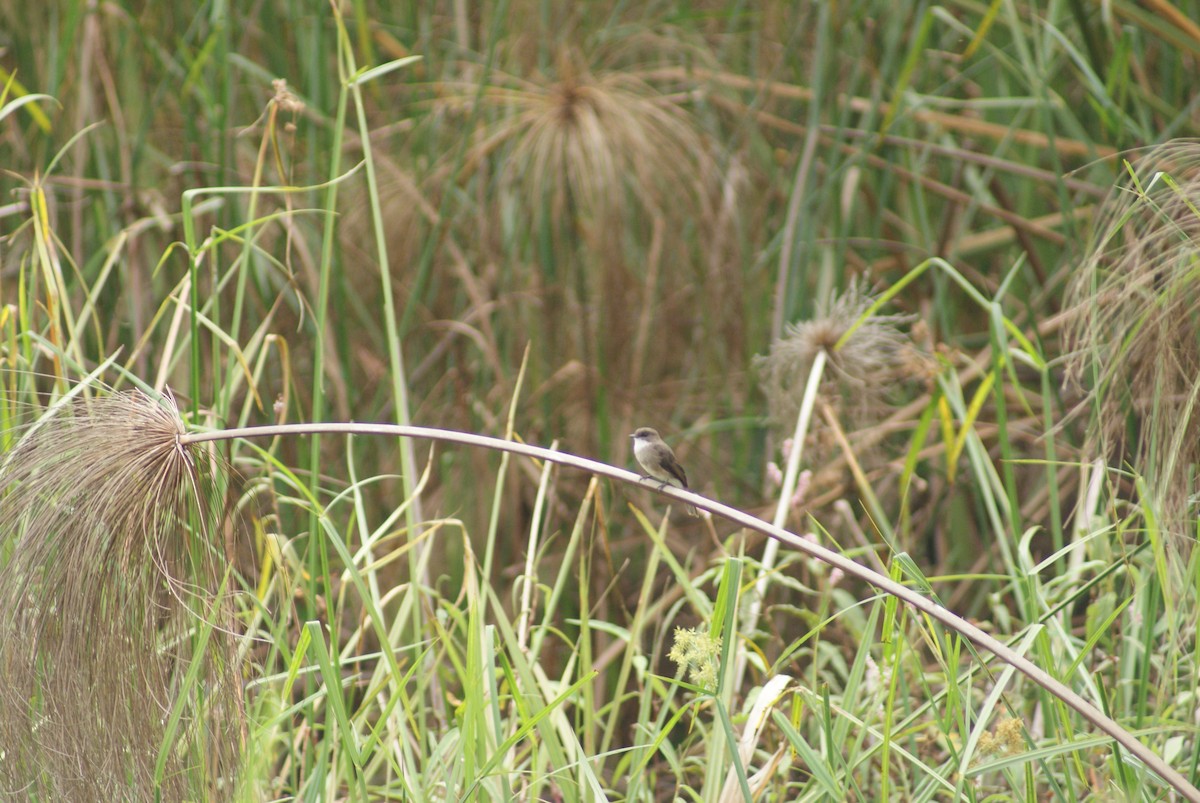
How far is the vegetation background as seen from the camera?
6.04 ft

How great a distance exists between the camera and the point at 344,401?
11.5 feet

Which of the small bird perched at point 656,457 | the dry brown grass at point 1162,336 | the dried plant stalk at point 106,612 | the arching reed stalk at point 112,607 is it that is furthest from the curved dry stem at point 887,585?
the small bird perched at point 656,457

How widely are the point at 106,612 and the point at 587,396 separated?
2425 millimetres

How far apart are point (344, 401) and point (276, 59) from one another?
5.76 ft

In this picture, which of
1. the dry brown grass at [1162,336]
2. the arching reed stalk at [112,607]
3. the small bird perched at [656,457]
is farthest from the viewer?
the small bird perched at [656,457]

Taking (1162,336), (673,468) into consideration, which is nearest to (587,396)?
(673,468)

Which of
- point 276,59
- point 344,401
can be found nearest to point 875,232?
point 344,401

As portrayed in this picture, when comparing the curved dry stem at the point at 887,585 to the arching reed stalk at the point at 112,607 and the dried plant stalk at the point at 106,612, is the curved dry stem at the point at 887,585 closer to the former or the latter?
the arching reed stalk at the point at 112,607

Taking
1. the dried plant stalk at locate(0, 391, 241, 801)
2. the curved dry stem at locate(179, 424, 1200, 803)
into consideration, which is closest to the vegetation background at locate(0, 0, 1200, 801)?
the dried plant stalk at locate(0, 391, 241, 801)

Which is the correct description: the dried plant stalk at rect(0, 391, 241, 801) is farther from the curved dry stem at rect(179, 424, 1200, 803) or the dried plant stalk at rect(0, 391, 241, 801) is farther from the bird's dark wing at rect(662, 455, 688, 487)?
the bird's dark wing at rect(662, 455, 688, 487)

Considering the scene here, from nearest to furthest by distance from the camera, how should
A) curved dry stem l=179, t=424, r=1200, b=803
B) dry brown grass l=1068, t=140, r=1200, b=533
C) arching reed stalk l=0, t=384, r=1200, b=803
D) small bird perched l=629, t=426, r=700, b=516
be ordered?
1. curved dry stem l=179, t=424, r=1200, b=803
2. arching reed stalk l=0, t=384, r=1200, b=803
3. dry brown grass l=1068, t=140, r=1200, b=533
4. small bird perched l=629, t=426, r=700, b=516

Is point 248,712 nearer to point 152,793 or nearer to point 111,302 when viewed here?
point 152,793

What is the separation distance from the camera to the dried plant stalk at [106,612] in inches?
66.2

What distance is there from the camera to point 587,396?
405cm
